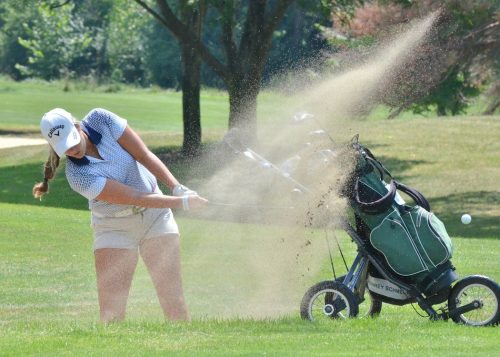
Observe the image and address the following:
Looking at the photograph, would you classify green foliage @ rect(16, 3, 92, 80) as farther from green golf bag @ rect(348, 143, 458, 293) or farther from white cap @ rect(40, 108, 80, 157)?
white cap @ rect(40, 108, 80, 157)

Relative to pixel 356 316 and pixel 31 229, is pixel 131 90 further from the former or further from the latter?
pixel 356 316

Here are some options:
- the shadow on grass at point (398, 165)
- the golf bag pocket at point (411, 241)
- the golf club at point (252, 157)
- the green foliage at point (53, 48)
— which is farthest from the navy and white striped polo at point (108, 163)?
the green foliage at point (53, 48)

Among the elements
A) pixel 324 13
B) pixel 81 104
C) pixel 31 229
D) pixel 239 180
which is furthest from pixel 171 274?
pixel 81 104

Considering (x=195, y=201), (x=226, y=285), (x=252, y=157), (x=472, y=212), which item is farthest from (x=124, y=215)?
(x=472, y=212)

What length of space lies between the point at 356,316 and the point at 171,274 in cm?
138

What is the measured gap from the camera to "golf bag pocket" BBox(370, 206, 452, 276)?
8031 millimetres

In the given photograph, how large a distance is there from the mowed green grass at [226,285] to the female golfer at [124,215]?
260 millimetres

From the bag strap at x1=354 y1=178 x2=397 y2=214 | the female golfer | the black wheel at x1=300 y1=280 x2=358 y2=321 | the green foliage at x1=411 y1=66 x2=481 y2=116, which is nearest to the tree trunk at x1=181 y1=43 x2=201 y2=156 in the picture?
the green foliage at x1=411 y1=66 x2=481 y2=116

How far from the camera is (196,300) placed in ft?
35.6

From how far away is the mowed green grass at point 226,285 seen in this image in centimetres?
713

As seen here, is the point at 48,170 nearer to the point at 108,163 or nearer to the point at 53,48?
the point at 108,163

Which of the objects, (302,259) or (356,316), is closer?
(356,316)

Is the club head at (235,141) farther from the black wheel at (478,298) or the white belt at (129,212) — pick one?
the black wheel at (478,298)

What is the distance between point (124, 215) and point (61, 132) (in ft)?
2.43
